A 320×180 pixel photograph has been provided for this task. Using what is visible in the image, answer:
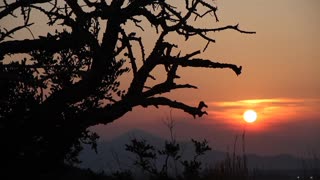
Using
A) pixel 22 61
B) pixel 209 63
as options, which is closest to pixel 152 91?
pixel 209 63

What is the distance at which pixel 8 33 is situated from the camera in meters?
5.97

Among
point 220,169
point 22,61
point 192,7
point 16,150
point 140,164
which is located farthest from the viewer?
point 140,164

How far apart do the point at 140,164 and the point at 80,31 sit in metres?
8.09

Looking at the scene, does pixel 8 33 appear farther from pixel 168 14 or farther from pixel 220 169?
pixel 220 169

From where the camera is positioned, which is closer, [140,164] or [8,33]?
[8,33]

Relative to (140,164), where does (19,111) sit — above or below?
below

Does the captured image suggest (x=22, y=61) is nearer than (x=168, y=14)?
No

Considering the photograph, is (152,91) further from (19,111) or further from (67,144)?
(19,111)

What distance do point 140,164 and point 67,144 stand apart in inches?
319

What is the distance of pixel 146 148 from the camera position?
14156 mm

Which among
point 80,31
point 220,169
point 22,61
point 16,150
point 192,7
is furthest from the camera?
point 220,169

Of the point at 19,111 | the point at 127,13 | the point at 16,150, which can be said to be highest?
the point at 127,13

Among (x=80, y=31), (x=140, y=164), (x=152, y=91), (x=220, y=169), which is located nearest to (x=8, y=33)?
(x=80, y=31)

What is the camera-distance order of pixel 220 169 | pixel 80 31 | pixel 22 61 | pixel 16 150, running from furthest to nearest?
pixel 220 169
pixel 22 61
pixel 80 31
pixel 16 150
